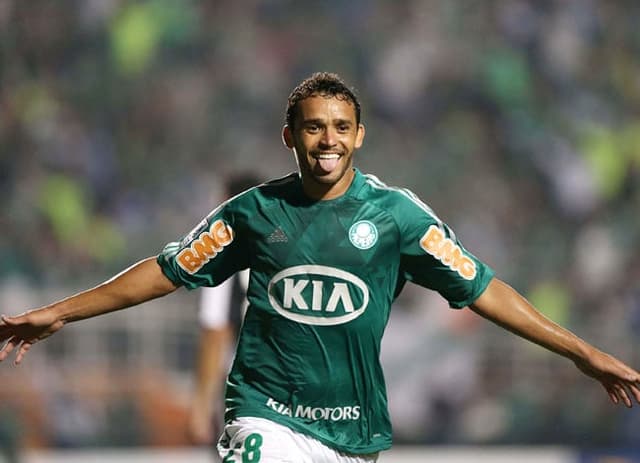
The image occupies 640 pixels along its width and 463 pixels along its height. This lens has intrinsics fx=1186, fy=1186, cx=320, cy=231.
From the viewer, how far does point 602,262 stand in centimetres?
927

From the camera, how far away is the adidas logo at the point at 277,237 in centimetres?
368

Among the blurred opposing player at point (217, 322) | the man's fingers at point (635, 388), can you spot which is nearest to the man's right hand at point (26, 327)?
the man's fingers at point (635, 388)

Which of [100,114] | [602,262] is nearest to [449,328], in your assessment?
[602,262]

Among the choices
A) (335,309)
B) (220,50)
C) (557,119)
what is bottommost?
(335,309)

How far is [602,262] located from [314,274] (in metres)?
6.05

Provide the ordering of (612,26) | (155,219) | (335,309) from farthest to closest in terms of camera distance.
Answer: (612,26) → (155,219) → (335,309)

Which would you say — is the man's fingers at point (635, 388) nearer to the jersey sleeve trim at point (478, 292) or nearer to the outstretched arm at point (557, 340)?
the outstretched arm at point (557, 340)

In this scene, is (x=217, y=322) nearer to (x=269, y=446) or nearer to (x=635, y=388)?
(x=269, y=446)

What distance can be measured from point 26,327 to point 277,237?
0.85 metres

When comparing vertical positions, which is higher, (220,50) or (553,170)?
(220,50)

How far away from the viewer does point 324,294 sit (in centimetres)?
363

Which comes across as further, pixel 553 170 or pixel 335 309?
pixel 553 170

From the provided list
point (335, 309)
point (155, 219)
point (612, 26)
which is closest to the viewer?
point (335, 309)

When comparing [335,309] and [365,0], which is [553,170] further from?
[335,309]
